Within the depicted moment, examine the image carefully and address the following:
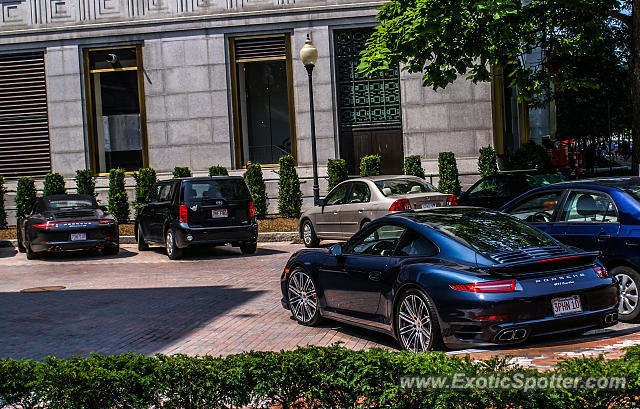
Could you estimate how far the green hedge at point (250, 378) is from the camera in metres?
5.14

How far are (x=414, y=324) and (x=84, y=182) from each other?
1986 centimetres

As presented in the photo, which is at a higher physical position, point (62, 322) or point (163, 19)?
point (163, 19)

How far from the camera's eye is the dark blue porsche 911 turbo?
272 inches

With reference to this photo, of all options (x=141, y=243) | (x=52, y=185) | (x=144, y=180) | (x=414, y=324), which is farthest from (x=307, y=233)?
(x=414, y=324)

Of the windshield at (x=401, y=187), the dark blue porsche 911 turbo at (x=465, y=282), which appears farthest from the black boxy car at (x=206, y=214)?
the dark blue porsche 911 turbo at (x=465, y=282)

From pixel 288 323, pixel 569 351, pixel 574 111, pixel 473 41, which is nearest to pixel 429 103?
pixel 473 41

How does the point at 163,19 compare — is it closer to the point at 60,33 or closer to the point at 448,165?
the point at 60,33

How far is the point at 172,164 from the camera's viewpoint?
2630cm

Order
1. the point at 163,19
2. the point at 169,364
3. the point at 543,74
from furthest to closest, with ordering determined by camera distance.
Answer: the point at 163,19, the point at 543,74, the point at 169,364

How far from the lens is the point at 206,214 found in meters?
17.3

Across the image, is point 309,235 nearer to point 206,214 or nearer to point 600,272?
point 206,214

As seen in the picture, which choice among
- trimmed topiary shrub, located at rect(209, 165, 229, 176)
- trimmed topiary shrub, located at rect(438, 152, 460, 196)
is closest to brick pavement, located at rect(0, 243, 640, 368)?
trimmed topiary shrub, located at rect(209, 165, 229, 176)

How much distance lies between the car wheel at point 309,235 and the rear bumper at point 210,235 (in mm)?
1962

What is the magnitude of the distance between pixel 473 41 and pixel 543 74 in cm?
284
